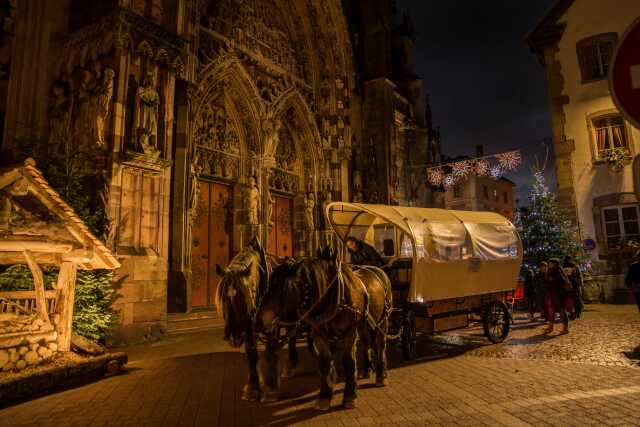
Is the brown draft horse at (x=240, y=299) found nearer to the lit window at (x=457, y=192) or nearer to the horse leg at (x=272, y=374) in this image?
the horse leg at (x=272, y=374)

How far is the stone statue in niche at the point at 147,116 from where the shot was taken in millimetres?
8992

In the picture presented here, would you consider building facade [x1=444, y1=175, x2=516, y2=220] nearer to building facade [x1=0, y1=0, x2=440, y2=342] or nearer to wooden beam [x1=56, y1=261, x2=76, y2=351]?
building facade [x1=0, y1=0, x2=440, y2=342]

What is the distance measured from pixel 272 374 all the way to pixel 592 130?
18407mm

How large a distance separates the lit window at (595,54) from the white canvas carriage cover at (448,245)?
1341cm

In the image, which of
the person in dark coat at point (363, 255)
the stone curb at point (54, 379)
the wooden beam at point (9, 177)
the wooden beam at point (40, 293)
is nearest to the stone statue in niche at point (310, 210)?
the person in dark coat at point (363, 255)

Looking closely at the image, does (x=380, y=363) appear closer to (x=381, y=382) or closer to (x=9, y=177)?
(x=381, y=382)

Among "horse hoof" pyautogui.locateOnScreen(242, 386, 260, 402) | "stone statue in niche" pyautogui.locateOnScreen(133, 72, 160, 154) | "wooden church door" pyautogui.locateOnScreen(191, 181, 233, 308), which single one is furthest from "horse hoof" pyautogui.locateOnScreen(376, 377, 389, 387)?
"wooden church door" pyautogui.locateOnScreen(191, 181, 233, 308)

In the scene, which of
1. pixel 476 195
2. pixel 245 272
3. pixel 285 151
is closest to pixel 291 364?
pixel 245 272

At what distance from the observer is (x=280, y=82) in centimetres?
1570

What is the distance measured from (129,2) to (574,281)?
13.9 meters

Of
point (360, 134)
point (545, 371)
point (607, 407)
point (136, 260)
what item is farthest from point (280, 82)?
point (607, 407)

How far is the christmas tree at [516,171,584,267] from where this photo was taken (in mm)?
15305

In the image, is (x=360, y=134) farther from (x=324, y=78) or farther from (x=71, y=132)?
(x=71, y=132)

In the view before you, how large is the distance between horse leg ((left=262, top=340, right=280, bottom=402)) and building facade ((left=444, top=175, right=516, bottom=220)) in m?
43.6
